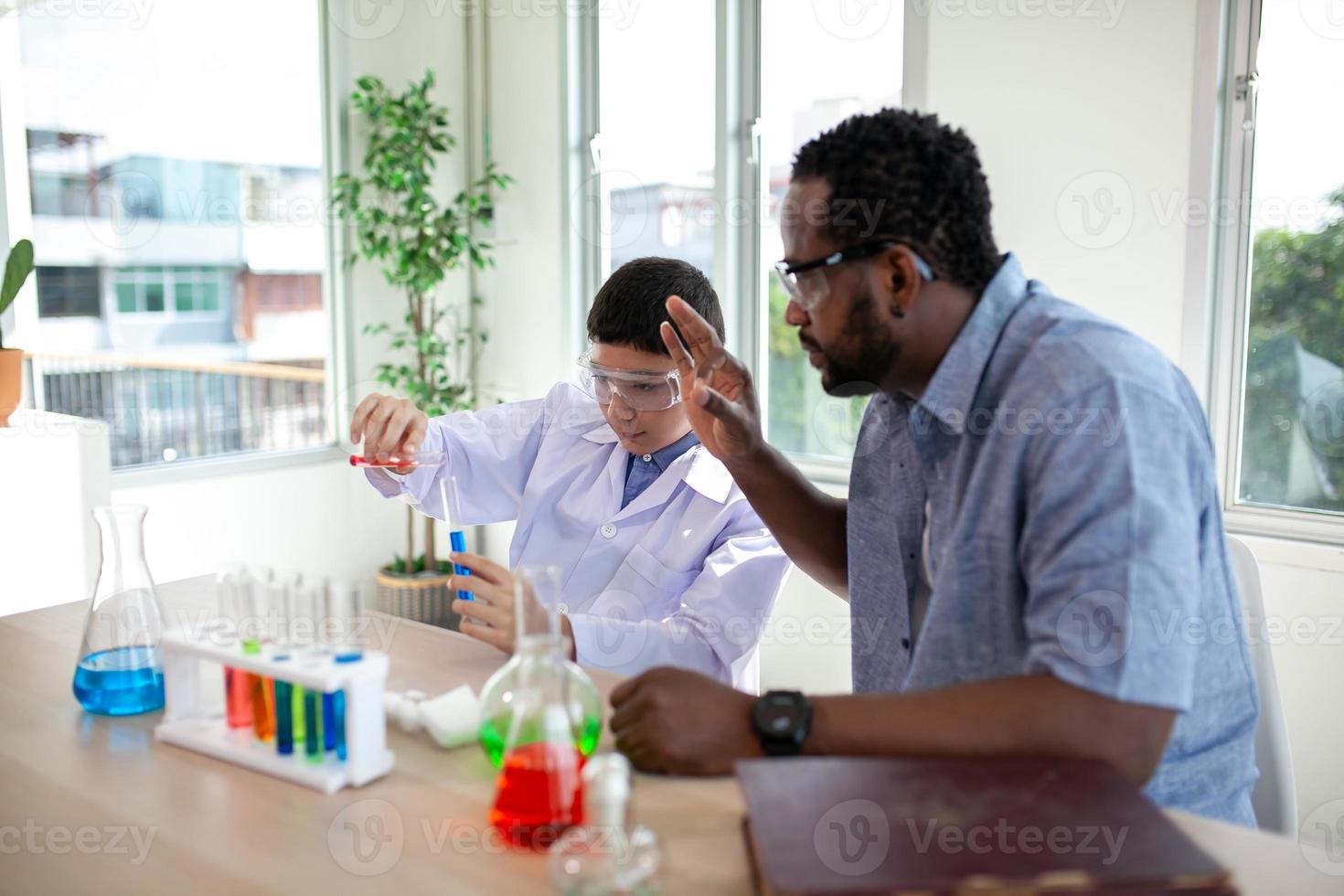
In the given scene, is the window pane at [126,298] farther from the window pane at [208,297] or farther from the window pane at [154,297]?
the window pane at [208,297]

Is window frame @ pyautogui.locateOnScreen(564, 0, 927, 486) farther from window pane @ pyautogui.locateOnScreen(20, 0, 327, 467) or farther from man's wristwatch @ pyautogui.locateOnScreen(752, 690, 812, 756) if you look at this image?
man's wristwatch @ pyautogui.locateOnScreen(752, 690, 812, 756)

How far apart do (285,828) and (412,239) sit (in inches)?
139

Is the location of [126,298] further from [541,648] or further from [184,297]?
[541,648]

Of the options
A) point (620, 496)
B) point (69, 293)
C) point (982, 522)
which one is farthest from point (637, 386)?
point (69, 293)

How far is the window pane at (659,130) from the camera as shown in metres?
4.06

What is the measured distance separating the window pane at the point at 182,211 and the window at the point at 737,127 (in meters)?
1.20

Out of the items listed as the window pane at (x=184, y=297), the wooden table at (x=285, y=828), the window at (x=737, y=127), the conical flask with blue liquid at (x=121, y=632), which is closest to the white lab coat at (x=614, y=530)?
the wooden table at (x=285, y=828)

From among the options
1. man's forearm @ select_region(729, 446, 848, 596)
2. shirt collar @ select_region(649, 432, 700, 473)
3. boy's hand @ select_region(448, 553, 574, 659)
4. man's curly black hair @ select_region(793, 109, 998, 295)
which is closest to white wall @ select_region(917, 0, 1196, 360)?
shirt collar @ select_region(649, 432, 700, 473)

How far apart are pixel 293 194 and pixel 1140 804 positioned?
163 inches

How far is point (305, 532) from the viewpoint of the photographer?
429 cm

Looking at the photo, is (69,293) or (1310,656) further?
(69,293)

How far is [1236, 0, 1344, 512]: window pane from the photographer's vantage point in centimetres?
270

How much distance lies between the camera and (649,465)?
211 cm

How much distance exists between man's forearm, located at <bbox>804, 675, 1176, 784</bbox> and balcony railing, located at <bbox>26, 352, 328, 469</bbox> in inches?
134
